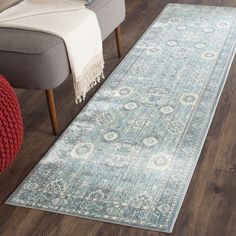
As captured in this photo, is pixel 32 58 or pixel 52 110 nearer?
pixel 32 58

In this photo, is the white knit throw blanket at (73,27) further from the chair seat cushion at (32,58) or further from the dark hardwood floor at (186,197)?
the dark hardwood floor at (186,197)

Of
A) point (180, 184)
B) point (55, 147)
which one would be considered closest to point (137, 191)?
point (180, 184)

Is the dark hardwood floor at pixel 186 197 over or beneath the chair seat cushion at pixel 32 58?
beneath

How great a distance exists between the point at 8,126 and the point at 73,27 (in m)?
0.65

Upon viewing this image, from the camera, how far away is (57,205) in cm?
189

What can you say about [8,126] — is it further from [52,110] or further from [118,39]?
[118,39]

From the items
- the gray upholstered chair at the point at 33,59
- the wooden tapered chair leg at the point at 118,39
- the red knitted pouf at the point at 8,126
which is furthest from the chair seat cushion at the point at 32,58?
the wooden tapered chair leg at the point at 118,39

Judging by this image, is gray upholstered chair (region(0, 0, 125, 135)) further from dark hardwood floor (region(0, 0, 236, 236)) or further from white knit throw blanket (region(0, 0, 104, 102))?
dark hardwood floor (region(0, 0, 236, 236))

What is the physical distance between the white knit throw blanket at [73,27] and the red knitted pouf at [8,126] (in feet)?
1.43

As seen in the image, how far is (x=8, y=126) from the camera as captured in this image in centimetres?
189

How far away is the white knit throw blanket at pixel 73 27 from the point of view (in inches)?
90.2

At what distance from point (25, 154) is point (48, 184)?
26cm

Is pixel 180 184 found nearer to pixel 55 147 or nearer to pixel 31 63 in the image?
pixel 55 147

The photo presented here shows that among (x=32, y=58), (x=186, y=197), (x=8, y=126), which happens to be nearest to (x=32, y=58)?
(x=32, y=58)
